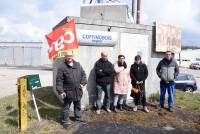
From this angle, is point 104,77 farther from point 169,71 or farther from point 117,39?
point 169,71

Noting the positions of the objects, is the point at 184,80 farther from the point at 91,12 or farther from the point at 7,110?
the point at 7,110

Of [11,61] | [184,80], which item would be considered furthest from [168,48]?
[11,61]

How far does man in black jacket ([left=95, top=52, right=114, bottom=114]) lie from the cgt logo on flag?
3.35 ft

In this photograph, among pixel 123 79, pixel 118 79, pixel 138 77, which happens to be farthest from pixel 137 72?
pixel 118 79

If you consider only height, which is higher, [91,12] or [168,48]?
[91,12]

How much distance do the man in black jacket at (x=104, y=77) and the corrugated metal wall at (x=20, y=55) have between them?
133 feet

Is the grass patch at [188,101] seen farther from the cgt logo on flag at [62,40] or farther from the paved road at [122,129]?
the cgt logo on flag at [62,40]

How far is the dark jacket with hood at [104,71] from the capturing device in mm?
10250

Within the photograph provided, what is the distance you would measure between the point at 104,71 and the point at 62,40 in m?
1.56

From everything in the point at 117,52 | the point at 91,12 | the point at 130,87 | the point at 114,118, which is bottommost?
the point at 114,118

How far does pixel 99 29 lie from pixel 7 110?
12.6 ft

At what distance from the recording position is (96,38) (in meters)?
10.9

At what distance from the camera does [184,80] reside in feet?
72.0

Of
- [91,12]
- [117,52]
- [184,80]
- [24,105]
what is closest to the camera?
[24,105]
